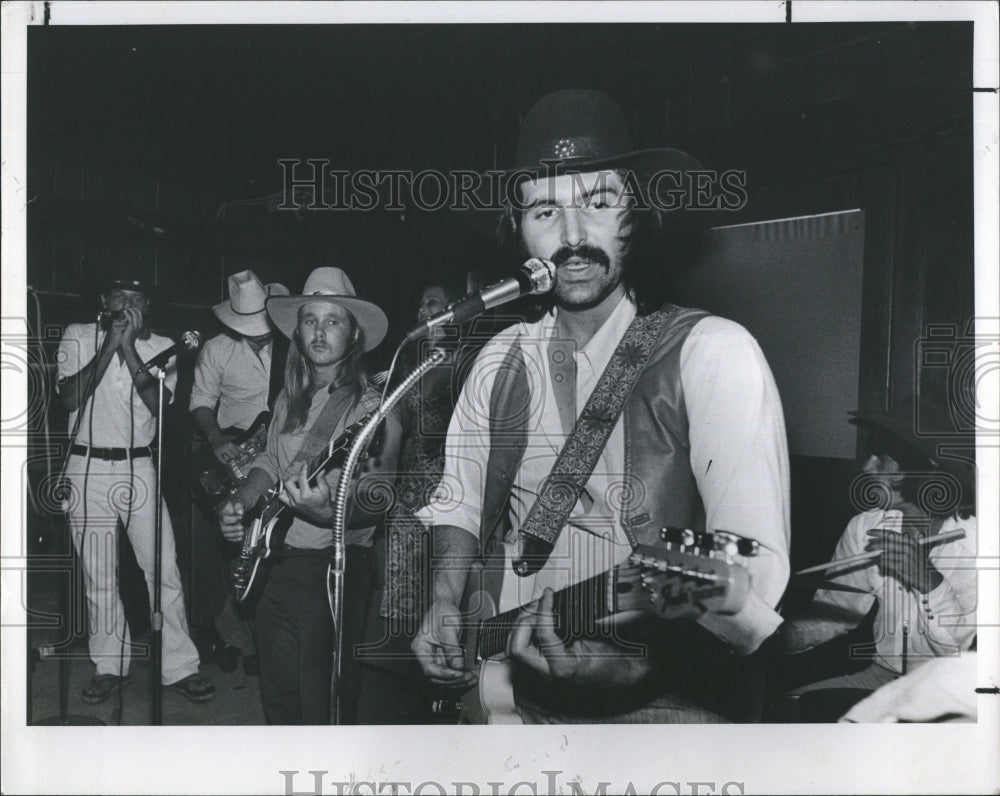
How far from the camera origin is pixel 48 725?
2430 mm

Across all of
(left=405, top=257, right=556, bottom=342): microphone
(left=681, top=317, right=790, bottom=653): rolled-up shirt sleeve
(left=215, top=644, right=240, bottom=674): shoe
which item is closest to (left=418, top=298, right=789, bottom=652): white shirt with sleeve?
(left=681, top=317, right=790, bottom=653): rolled-up shirt sleeve

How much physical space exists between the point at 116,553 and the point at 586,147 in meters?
1.75

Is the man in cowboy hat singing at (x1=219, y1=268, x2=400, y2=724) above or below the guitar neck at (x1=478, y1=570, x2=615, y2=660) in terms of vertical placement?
above

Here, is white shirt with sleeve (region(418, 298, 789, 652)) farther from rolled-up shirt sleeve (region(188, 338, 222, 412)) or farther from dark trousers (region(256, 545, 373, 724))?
rolled-up shirt sleeve (region(188, 338, 222, 412))

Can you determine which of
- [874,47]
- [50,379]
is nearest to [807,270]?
[874,47]

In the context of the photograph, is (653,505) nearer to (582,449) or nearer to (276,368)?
(582,449)

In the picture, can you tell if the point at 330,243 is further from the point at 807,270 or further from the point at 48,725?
the point at 48,725

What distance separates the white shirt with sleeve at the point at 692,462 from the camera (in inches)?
90.8

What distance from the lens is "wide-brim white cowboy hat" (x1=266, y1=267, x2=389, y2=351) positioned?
2361 mm

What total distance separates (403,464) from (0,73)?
5.28 feet

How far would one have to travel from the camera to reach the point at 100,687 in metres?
2.41

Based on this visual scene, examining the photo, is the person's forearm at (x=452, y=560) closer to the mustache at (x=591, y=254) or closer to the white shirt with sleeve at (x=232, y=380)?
the white shirt with sleeve at (x=232, y=380)

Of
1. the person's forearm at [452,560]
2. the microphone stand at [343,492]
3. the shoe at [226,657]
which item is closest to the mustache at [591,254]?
the microphone stand at [343,492]

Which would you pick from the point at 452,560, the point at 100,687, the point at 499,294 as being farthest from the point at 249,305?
the point at 100,687
